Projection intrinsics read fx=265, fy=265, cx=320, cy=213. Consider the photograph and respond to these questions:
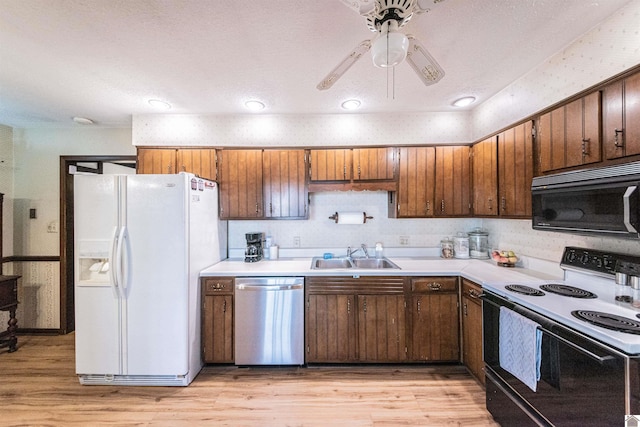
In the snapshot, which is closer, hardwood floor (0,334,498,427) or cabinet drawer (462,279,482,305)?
hardwood floor (0,334,498,427)

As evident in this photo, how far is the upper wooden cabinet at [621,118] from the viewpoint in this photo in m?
1.37

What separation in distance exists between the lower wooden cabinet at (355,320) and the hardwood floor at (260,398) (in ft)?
0.50

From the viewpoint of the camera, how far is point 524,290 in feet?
5.62

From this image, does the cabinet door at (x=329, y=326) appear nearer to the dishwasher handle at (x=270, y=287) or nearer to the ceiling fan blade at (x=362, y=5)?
the dishwasher handle at (x=270, y=287)

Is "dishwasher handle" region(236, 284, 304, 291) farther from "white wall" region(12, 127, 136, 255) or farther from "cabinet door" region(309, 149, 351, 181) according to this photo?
"white wall" region(12, 127, 136, 255)

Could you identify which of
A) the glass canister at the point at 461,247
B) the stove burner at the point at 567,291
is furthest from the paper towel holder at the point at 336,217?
Result: the stove burner at the point at 567,291

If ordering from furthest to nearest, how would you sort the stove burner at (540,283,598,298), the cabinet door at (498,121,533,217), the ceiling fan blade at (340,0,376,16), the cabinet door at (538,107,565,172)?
the cabinet door at (498,121,533,217) → the cabinet door at (538,107,565,172) → the stove burner at (540,283,598,298) → the ceiling fan blade at (340,0,376,16)

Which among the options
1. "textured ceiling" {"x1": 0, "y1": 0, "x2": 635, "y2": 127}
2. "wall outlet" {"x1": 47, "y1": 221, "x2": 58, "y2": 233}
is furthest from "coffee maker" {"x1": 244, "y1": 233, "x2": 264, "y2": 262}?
"wall outlet" {"x1": 47, "y1": 221, "x2": 58, "y2": 233}

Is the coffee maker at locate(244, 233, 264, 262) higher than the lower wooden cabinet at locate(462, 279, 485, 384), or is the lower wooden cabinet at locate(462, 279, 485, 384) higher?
the coffee maker at locate(244, 233, 264, 262)

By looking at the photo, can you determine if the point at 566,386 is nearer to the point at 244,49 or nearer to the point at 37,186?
the point at 244,49

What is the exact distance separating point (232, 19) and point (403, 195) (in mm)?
2166

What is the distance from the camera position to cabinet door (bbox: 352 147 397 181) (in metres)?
2.89

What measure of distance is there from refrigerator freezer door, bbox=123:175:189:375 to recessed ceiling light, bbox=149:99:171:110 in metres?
0.89

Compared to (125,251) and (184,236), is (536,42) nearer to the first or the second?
(184,236)
